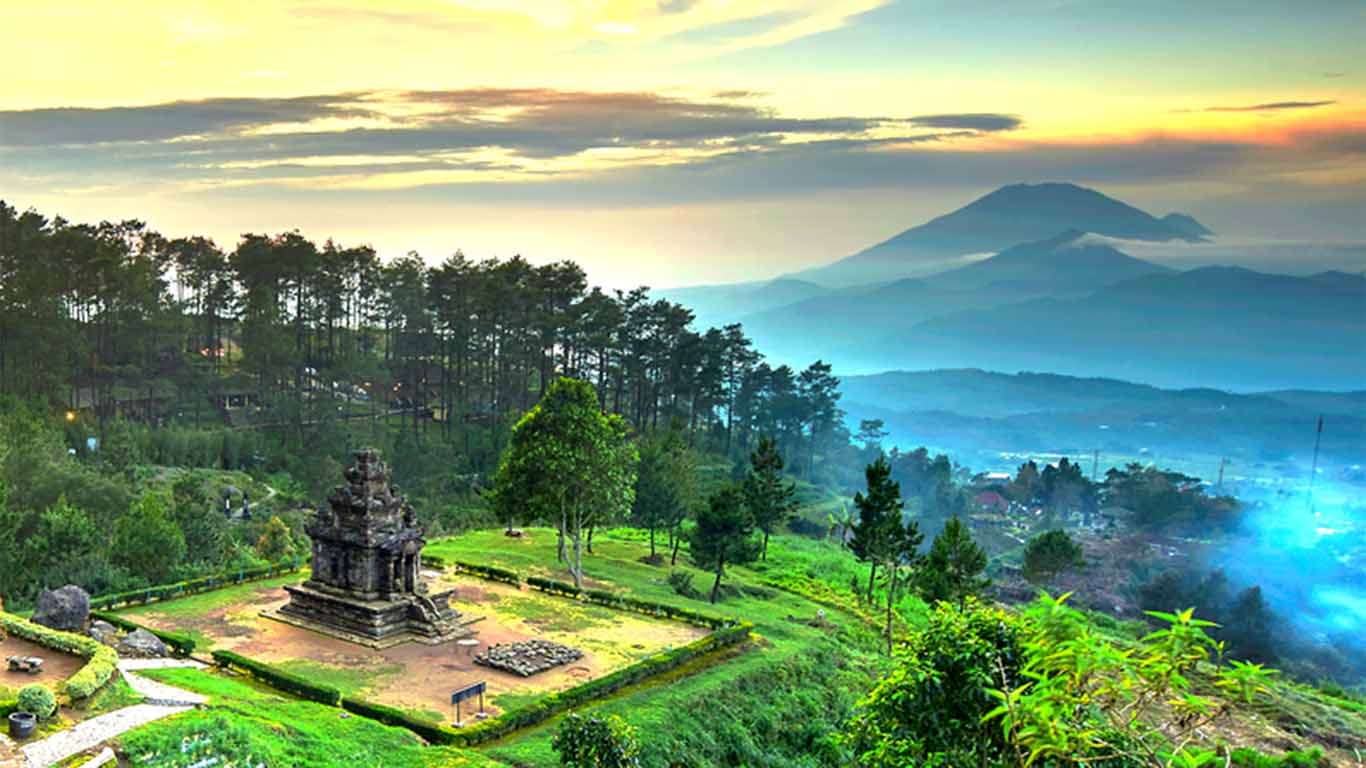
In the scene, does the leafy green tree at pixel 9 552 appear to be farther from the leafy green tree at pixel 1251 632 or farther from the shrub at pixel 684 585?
the leafy green tree at pixel 1251 632

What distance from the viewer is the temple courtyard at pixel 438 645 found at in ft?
117

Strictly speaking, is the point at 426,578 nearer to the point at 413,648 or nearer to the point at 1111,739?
the point at 413,648

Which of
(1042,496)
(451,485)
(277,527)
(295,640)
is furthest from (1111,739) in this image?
(1042,496)

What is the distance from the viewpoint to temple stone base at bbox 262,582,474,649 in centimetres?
4044

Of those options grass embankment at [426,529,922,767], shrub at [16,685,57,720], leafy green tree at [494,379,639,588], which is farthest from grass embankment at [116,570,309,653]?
leafy green tree at [494,379,639,588]

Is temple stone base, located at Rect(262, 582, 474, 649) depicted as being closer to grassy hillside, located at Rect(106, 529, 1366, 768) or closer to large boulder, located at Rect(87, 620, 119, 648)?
large boulder, located at Rect(87, 620, 119, 648)

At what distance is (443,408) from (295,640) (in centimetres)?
4898

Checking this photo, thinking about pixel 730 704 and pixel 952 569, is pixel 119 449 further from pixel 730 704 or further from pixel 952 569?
pixel 952 569

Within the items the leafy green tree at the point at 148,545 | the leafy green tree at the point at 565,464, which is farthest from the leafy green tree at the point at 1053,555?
the leafy green tree at the point at 148,545

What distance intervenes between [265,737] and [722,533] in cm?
2740

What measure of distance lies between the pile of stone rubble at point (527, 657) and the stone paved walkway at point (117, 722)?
35.0 ft

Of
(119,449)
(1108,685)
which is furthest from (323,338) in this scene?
(1108,685)

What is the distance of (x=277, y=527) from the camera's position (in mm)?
53531

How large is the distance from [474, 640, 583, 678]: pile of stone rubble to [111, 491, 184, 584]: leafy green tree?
16971 millimetres
